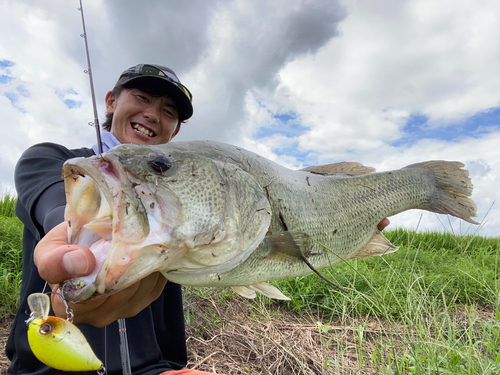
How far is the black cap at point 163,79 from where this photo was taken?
273 cm

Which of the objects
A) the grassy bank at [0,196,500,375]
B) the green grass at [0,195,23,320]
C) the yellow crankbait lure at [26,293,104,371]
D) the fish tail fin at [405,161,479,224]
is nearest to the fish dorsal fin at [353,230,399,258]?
the grassy bank at [0,196,500,375]

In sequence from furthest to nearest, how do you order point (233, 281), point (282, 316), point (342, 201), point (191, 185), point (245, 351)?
point (282, 316), point (245, 351), point (342, 201), point (233, 281), point (191, 185)

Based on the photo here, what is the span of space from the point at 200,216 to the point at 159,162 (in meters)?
0.27

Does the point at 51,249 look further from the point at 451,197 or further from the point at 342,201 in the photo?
the point at 451,197

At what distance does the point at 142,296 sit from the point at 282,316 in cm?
279

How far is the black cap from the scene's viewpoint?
8.97ft

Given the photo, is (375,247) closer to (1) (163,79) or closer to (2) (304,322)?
(2) (304,322)

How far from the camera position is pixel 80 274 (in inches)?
41.2

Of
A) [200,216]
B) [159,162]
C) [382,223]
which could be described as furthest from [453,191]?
[159,162]

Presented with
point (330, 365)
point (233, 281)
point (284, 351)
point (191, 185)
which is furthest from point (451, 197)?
point (191, 185)

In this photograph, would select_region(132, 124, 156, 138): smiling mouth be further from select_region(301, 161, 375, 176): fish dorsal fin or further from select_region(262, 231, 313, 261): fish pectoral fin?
select_region(262, 231, 313, 261): fish pectoral fin

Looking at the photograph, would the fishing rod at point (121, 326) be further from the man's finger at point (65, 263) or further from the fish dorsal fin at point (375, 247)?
the fish dorsal fin at point (375, 247)

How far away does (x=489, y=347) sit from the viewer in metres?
2.08

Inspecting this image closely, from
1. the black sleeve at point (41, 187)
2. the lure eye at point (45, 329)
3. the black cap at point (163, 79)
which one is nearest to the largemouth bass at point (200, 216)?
the lure eye at point (45, 329)
